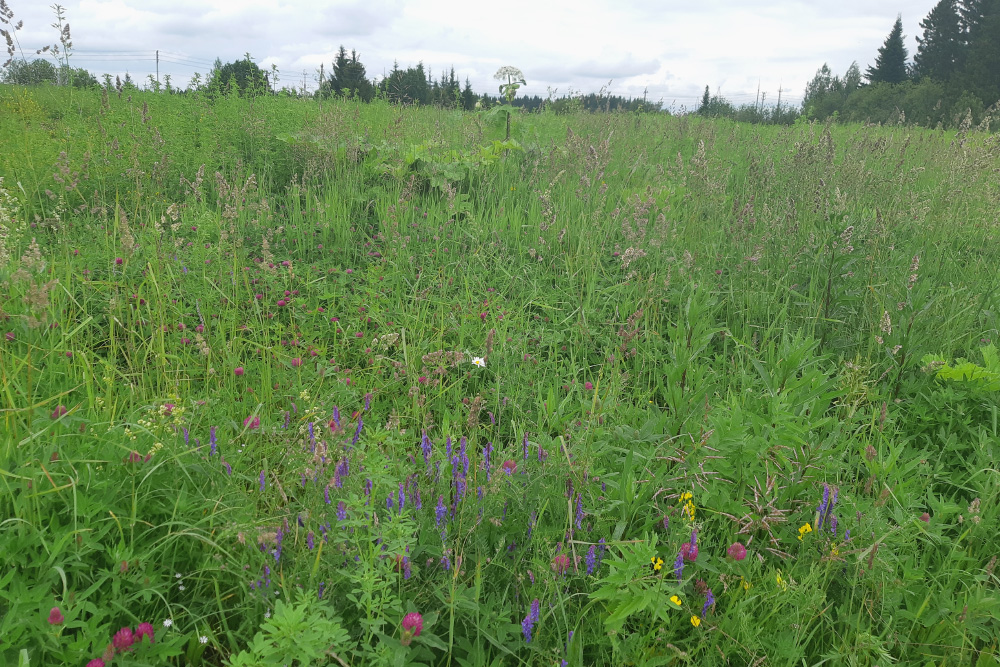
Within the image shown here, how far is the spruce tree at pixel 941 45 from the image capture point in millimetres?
41031

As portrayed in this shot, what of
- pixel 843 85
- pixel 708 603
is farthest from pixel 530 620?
pixel 843 85

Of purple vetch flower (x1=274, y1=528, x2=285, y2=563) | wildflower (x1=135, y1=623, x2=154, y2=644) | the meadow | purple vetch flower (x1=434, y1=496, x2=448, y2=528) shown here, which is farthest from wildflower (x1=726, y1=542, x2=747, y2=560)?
wildflower (x1=135, y1=623, x2=154, y2=644)

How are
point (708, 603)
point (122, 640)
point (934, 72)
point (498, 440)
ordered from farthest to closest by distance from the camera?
point (934, 72) < point (498, 440) < point (708, 603) < point (122, 640)

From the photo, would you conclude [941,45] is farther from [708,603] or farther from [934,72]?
[708,603]

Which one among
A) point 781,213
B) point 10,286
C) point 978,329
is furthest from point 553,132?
point 10,286

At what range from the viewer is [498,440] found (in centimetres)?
225

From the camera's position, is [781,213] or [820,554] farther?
[781,213]

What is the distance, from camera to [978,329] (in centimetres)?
302

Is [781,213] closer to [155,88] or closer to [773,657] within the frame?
[773,657]

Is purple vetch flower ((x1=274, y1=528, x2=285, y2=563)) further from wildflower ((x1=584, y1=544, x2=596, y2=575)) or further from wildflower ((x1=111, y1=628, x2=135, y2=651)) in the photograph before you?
wildflower ((x1=584, y1=544, x2=596, y2=575))

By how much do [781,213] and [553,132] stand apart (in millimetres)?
5113

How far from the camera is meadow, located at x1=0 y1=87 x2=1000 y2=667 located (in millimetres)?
1377

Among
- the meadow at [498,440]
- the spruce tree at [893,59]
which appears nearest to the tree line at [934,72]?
the spruce tree at [893,59]

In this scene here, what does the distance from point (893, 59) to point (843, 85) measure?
46.8 feet
